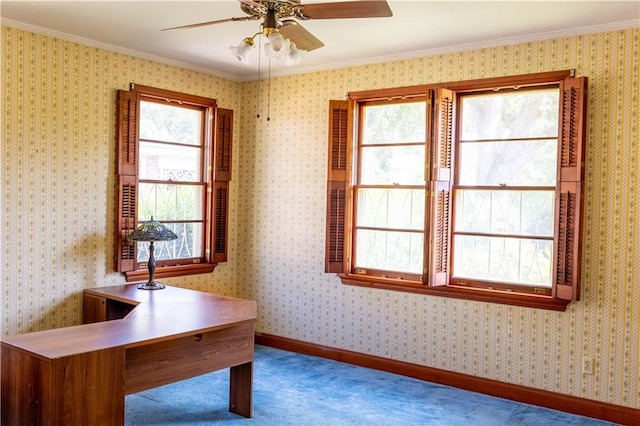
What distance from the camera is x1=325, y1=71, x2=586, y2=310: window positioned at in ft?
13.0

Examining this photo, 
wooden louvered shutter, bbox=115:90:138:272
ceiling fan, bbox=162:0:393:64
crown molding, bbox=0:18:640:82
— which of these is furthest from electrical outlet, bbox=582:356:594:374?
wooden louvered shutter, bbox=115:90:138:272

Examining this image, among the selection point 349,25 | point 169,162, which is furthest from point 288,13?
point 169,162

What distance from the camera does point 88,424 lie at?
278cm

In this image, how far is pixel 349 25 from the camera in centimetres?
395

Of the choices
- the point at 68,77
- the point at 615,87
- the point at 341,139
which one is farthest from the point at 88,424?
the point at 615,87

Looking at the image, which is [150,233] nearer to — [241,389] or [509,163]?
[241,389]

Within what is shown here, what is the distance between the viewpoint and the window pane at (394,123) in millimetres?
4715

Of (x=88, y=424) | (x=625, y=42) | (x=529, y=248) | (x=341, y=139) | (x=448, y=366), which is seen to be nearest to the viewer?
(x=88, y=424)

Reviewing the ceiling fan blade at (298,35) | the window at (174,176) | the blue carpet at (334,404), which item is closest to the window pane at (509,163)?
the blue carpet at (334,404)

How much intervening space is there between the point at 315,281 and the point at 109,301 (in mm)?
1832

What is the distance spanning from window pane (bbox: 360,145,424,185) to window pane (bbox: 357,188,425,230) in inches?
3.4

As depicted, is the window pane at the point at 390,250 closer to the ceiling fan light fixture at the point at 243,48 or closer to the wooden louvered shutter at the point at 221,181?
the wooden louvered shutter at the point at 221,181

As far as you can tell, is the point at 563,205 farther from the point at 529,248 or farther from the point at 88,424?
the point at 88,424

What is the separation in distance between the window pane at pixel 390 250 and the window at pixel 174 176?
56.9 inches
